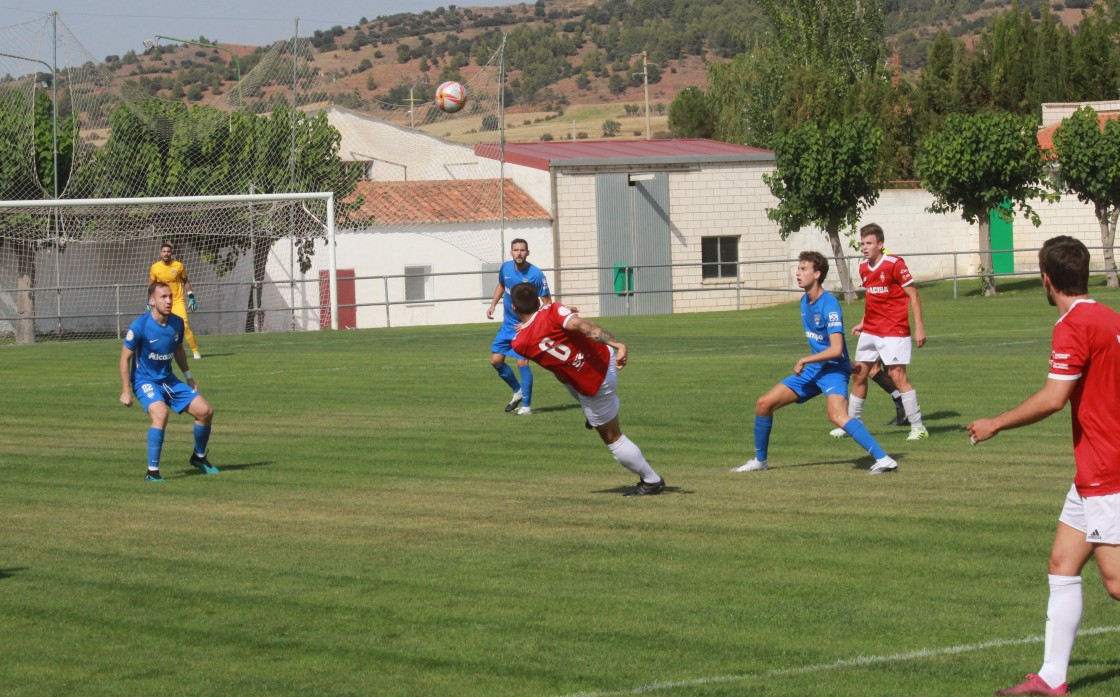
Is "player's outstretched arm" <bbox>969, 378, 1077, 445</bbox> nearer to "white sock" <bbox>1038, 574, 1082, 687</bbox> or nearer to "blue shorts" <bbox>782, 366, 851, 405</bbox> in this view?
"white sock" <bbox>1038, 574, 1082, 687</bbox>

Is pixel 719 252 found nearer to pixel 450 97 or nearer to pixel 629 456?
pixel 450 97

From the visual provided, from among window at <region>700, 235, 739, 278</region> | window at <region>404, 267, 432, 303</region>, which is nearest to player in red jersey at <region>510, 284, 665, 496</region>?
window at <region>404, 267, 432, 303</region>

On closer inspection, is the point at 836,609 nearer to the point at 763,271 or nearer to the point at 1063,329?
the point at 1063,329

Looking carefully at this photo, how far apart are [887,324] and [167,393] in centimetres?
668

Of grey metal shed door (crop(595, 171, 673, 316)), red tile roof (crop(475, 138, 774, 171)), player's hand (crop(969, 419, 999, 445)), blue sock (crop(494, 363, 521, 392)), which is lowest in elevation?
blue sock (crop(494, 363, 521, 392))

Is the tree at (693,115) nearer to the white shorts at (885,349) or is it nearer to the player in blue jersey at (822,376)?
the white shorts at (885,349)

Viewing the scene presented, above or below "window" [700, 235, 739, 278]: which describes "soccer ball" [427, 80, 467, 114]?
above

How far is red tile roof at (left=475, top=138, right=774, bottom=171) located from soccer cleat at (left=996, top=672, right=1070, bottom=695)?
44813mm

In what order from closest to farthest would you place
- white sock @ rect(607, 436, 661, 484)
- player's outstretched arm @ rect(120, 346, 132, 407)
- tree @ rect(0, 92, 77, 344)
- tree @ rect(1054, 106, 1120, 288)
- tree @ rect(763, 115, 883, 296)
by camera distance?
white sock @ rect(607, 436, 661, 484) → player's outstretched arm @ rect(120, 346, 132, 407) → tree @ rect(0, 92, 77, 344) → tree @ rect(1054, 106, 1120, 288) → tree @ rect(763, 115, 883, 296)

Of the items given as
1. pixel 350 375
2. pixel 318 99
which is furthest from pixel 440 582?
pixel 318 99

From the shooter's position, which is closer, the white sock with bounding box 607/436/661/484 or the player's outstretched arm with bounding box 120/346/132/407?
the white sock with bounding box 607/436/661/484

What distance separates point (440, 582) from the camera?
867 centimetres

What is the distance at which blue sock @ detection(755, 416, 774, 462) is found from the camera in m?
12.4

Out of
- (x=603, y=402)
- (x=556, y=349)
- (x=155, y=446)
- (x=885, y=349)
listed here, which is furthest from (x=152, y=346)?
(x=885, y=349)
